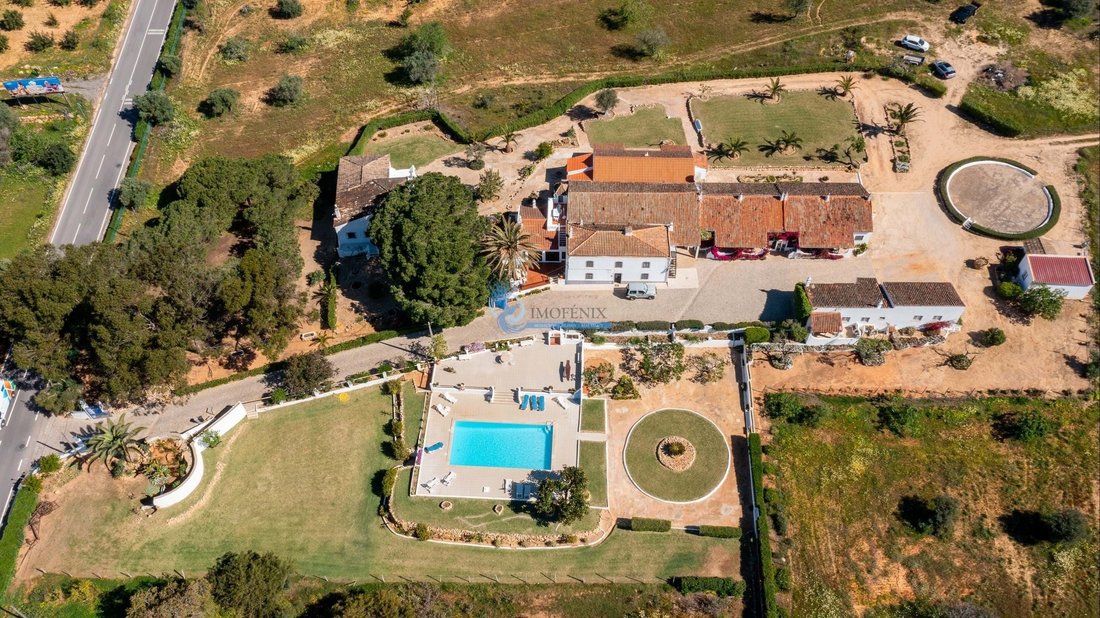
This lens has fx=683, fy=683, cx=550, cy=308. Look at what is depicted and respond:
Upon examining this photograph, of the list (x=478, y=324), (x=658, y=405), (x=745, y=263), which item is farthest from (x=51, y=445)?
(x=745, y=263)

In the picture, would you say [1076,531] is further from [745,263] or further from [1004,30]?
[1004,30]

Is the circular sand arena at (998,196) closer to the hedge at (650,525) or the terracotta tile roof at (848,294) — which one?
the terracotta tile roof at (848,294)

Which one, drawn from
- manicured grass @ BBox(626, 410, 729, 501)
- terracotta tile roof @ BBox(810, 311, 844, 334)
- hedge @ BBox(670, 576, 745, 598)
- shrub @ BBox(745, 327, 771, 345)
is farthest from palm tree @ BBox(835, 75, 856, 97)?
hedge @ BBox(670, 576, 745, 598)

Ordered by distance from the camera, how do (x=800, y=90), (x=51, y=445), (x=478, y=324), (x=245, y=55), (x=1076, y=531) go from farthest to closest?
1. (x=245, y=55)
2. (x=800, y=90)
3. (x=478, y=324)
4. (x=51, y=445)
5. (x=1076, y=531)

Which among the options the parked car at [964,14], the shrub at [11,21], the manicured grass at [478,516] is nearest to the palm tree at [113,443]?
the manicured grass at [478,516]

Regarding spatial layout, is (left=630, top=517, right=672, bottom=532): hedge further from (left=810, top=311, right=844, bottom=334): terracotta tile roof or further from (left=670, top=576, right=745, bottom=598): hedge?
(left=810, top=311, right=844, bottom=334): terracotta tile roof

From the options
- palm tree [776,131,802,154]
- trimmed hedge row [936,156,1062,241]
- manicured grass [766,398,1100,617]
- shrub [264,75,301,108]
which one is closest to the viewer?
manicured grass [766,398,1100,617]

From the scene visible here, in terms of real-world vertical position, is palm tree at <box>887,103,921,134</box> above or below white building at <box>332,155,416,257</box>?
above
